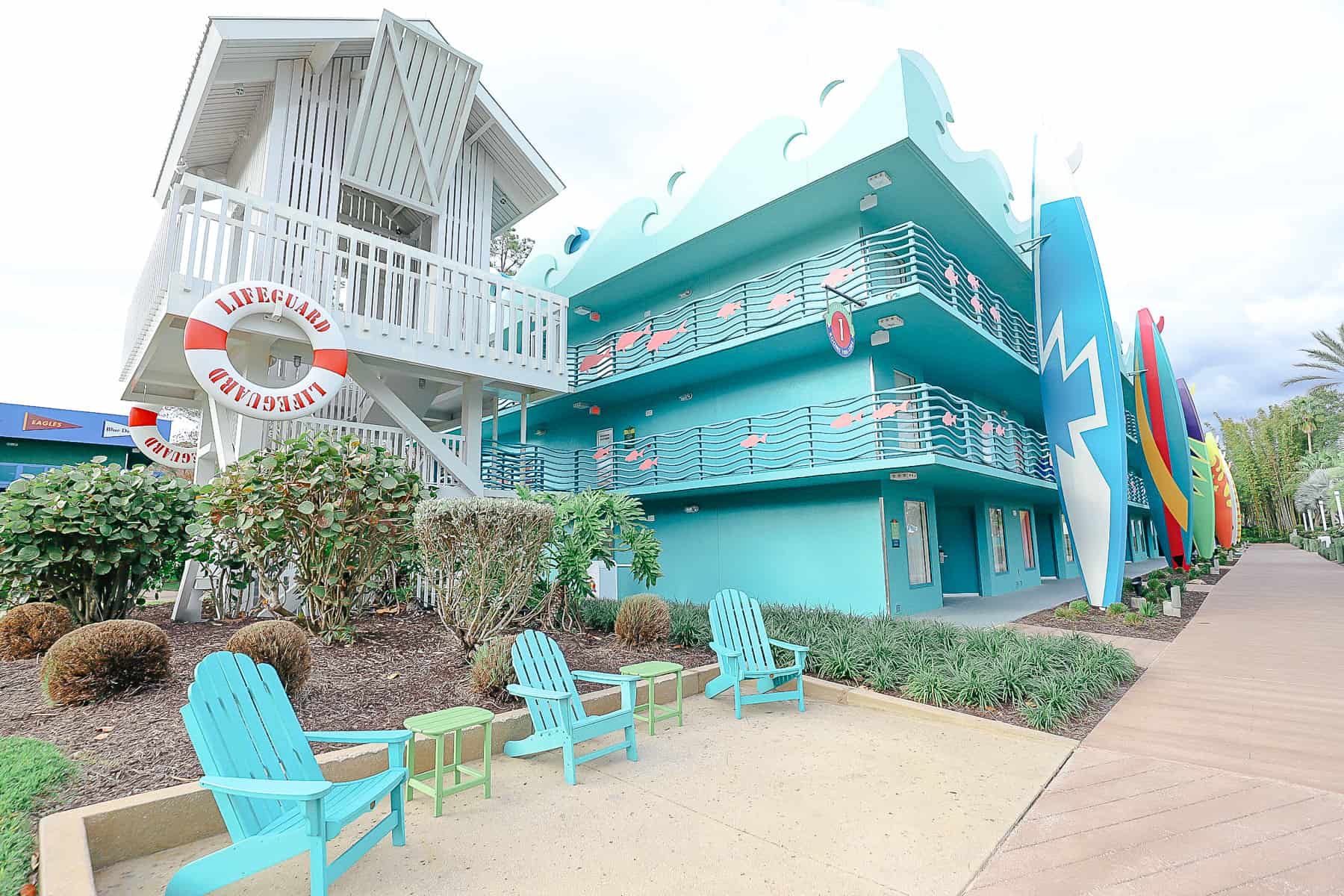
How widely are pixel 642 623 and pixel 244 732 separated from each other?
5.14 m

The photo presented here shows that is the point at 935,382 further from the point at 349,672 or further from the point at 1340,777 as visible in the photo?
the point at 349,672

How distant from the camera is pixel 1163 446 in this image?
16.7 metres

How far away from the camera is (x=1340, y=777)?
4207mm

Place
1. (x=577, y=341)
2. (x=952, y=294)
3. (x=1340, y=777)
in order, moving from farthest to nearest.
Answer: (x=577, y=341)
(x=952, y=294)
(x=1340, y=777)

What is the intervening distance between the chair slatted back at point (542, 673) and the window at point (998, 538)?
48.9 ft

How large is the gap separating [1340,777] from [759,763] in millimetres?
3908

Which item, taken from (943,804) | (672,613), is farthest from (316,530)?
(943,804)

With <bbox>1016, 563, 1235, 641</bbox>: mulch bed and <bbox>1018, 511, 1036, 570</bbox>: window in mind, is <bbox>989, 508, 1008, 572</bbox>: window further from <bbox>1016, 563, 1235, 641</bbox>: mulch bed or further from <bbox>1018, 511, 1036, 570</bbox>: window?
<bbox>1016, 563, 1235, 641</bbox>: mulch bed

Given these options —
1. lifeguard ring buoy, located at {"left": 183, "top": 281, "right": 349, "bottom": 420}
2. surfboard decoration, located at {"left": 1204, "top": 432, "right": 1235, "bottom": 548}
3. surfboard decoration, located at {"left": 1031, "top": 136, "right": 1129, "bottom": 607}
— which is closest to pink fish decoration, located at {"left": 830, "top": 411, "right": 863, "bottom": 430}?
surfboard decoration, located at {"left": 1031, "top": 136, "right": 1129, "bottom": 607}

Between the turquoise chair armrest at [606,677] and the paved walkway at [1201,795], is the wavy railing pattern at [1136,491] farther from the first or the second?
the turquoise chair armrest at [606,677]

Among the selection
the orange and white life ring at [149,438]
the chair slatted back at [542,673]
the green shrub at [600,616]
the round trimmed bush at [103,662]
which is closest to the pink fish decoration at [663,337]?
the green shrub at [600,616]

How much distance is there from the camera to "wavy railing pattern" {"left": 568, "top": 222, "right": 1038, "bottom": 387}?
455 inches

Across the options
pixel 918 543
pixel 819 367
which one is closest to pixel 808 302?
pixel 819 367

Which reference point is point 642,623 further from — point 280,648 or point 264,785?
point 264,785
